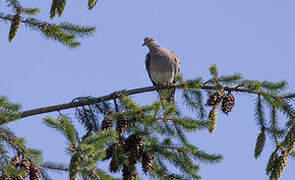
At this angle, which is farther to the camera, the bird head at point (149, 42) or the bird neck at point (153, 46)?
the bird head at point (149, 42)

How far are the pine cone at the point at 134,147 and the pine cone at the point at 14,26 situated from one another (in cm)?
125

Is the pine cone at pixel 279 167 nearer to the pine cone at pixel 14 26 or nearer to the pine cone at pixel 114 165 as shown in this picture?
the pine cone at pixel 114 165

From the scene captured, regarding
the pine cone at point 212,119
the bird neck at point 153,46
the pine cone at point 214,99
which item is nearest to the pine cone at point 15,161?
the pine cone at point 212,119

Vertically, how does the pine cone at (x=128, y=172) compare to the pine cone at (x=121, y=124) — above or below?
below

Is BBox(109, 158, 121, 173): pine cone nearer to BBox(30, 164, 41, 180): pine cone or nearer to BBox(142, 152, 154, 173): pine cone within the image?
BBox(142, 152, 154, 173): pine cone

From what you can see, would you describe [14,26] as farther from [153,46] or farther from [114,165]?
[153,46]

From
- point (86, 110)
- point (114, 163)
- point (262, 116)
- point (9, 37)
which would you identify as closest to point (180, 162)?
point (114, 163)

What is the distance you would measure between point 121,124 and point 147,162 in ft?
1.26

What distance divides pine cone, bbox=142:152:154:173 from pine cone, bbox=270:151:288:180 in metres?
0.89

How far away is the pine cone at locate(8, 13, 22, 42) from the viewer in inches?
154

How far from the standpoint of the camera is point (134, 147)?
12.0 ft

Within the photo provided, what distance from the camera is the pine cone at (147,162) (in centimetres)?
361

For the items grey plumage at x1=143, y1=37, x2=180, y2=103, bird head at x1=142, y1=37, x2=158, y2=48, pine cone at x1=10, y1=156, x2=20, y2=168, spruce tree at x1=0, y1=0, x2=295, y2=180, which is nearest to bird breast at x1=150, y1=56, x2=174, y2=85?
grey plumage at x1=143, y1=37, x2=180, y2=103

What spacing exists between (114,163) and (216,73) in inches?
55.6
